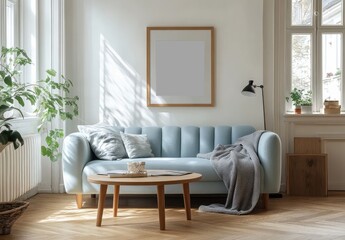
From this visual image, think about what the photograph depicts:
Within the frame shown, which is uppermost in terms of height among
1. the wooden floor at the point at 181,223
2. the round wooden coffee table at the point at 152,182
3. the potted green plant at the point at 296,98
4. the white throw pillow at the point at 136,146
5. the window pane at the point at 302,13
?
the window pane at the point at 302,13

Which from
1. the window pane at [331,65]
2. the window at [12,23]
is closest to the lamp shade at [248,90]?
the window pane at [331,65]

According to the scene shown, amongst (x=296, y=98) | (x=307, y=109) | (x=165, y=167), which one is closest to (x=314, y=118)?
(x=307, y=109)

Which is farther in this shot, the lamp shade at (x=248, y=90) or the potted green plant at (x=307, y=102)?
the potted green plant at (x=307, y=102)

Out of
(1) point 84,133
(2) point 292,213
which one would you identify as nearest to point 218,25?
(1) point 84,133

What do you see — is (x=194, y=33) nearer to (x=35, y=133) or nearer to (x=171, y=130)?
(x=171, y=130)

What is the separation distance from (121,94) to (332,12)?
2617 mm

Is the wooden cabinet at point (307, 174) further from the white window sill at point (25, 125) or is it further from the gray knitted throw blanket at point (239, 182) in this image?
the white window sill at point (25, 125)

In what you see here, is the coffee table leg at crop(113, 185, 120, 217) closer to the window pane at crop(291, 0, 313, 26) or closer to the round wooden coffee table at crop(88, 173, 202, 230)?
the round wooden coffee table at crop(88, 173, 202, 230)

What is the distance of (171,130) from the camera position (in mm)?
5945

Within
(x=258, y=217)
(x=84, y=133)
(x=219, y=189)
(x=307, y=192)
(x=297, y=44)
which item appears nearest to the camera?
(x=258, y=217)

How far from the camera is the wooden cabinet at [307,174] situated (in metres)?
5.96

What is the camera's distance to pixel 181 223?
4531 millimetres

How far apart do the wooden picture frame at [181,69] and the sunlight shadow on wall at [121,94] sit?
125 millimetres

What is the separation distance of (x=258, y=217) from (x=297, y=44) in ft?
8.03
